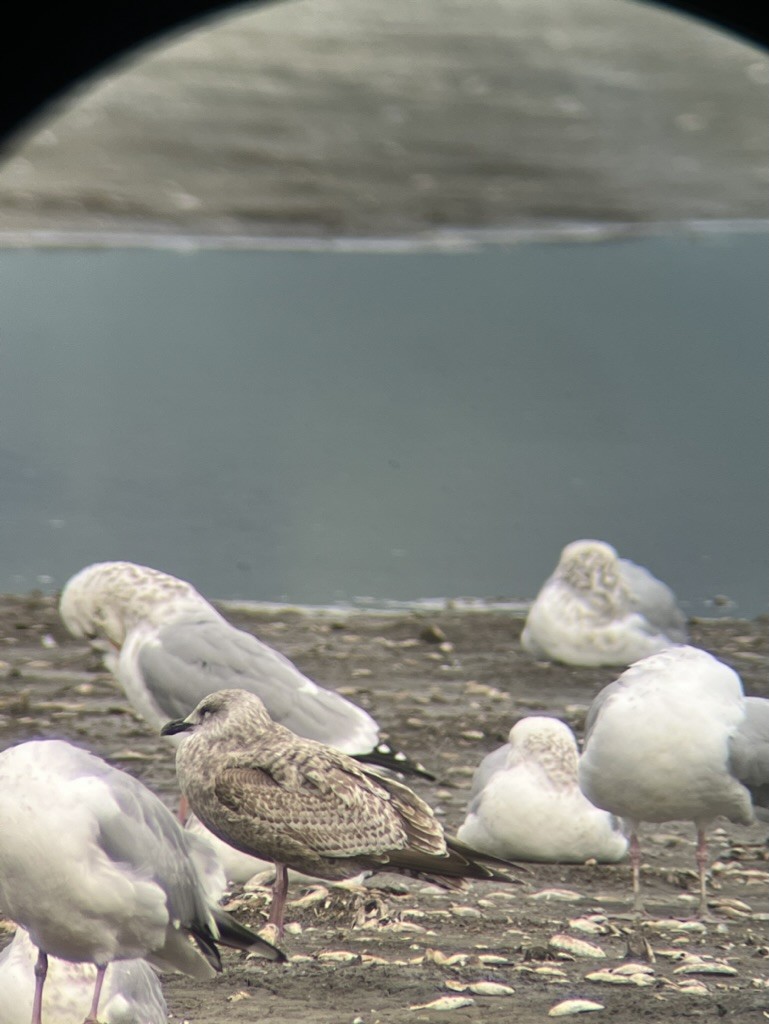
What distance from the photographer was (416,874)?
3.29m

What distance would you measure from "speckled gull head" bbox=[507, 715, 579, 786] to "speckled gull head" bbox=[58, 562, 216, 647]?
922 millimetres

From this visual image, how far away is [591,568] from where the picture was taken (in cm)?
630

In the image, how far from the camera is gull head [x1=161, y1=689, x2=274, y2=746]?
10.8 feet

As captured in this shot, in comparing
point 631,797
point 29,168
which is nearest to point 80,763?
point 631,797

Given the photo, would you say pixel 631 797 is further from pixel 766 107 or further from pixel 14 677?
pixel 766 107

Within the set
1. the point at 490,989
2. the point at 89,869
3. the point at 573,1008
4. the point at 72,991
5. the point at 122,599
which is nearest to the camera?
the point at 89,869

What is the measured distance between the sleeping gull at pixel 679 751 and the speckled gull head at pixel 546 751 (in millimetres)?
254

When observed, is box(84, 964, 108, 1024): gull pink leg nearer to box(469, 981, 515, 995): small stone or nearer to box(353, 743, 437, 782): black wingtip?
box(469, 981, 515, 995): small stone

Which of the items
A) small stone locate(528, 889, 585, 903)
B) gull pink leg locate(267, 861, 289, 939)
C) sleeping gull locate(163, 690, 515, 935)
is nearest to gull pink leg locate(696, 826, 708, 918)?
small stone locate(528, 889, 585, 903)

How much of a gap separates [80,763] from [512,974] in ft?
3.33

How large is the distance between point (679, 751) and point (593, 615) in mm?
2719

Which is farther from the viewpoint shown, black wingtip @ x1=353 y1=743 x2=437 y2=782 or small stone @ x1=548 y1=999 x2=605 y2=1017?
black wingtip @ x1=353 y1=743 x2=437 y2=782

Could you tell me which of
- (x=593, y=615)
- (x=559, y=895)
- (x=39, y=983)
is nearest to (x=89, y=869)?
(x=39, y=983)

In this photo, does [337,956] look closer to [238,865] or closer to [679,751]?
[238,865]
